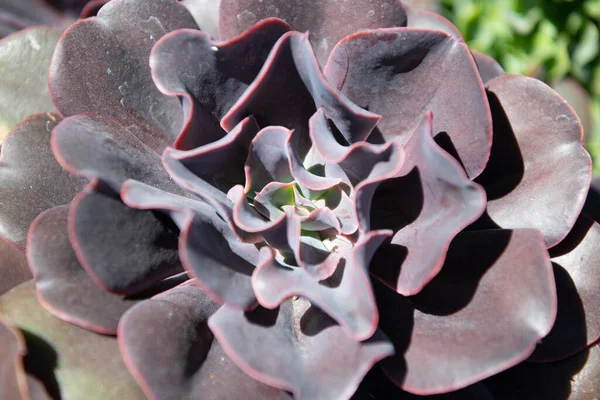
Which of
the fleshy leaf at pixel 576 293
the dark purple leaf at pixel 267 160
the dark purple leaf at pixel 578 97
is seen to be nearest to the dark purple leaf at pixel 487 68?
the fleshy leaf at pixel 576 293

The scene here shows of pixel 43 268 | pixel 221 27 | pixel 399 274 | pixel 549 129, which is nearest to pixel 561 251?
pixel 549 129

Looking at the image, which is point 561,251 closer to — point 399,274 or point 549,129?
point 549,129

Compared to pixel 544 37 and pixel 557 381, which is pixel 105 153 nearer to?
pixel 557 381

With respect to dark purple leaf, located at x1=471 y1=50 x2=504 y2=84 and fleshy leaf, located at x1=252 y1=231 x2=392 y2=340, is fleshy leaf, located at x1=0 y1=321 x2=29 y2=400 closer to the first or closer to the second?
fleshy leaf, located at x1=252 y1=231 x2=392 y2=340

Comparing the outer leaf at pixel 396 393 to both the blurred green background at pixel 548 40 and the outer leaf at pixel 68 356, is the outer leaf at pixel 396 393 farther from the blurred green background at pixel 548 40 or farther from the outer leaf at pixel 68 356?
the blurred green background at pixel 548 40

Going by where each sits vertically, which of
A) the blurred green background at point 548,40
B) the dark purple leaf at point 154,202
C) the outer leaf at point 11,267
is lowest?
the blurred green background at point 548,40

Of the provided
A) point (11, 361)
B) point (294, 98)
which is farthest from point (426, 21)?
point (11, 361)
